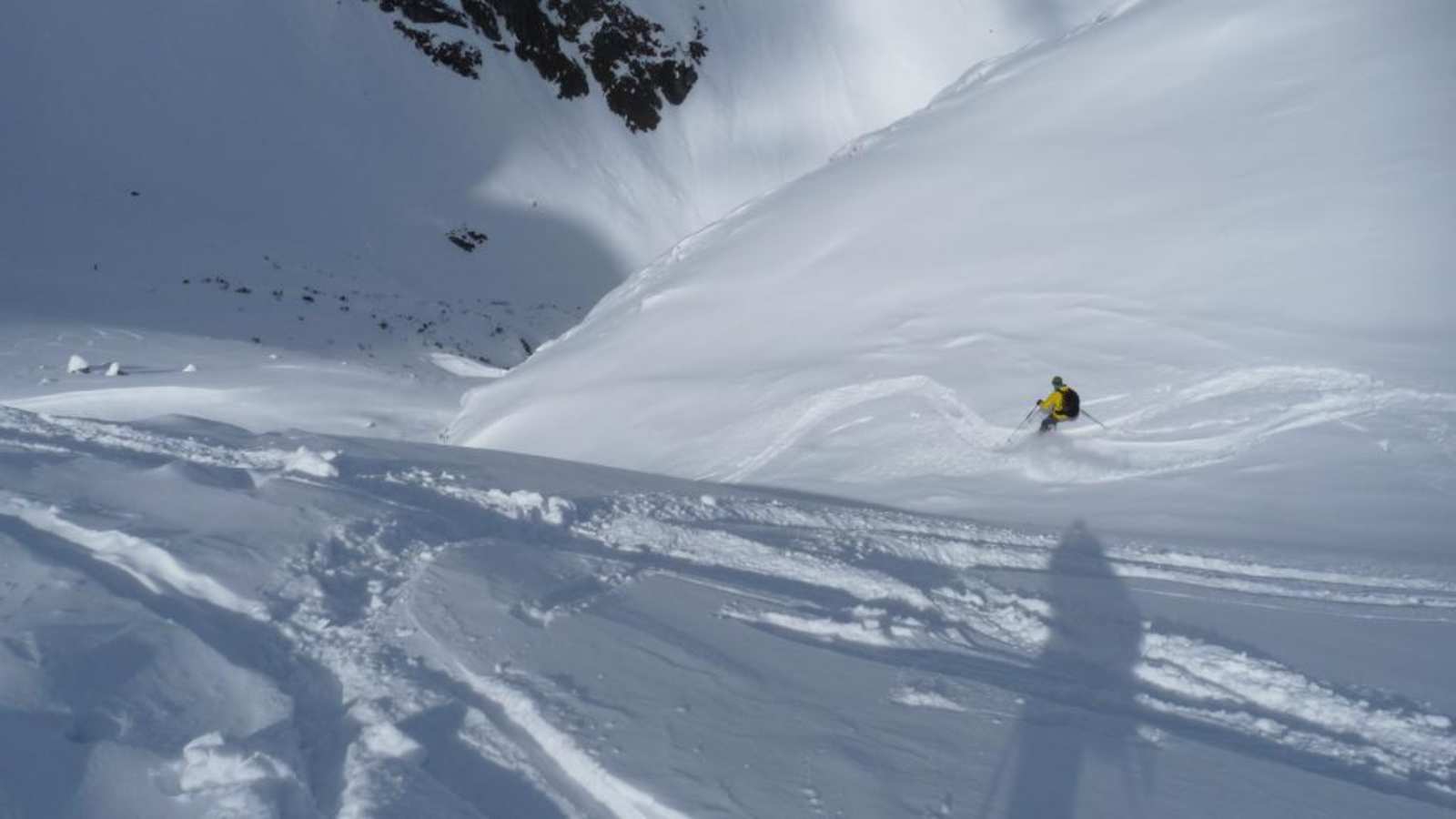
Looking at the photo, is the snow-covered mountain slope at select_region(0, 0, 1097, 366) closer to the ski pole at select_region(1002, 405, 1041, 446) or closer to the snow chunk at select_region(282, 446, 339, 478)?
the snow chunk at select_region(282, 446, 339, 478)

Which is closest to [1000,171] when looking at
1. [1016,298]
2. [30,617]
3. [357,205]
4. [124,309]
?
[1016,298]

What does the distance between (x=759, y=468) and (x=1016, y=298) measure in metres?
3.76

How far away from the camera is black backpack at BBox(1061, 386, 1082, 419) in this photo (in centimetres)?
852

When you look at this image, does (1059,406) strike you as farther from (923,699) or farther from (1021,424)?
(923,699)

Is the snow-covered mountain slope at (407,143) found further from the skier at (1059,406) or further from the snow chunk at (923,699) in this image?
the snow chunk at (923,699)

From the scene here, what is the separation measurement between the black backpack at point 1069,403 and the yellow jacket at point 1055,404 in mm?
22

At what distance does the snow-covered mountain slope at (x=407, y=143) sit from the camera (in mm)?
26016

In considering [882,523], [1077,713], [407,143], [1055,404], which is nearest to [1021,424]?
[1055,404]

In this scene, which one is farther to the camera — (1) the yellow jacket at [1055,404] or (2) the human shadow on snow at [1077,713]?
(1) the yellow jacket at [1055,404]

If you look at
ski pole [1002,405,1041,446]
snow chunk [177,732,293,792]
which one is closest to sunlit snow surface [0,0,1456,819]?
snow chunk [177,732,293,792]

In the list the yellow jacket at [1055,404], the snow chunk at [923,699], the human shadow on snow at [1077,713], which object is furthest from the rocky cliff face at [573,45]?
the snow chunk at [923,699]

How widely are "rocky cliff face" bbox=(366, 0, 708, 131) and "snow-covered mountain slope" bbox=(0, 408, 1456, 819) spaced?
42.8 meters

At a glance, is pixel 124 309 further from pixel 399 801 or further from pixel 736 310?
pixel 399 801

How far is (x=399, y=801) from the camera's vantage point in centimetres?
297
